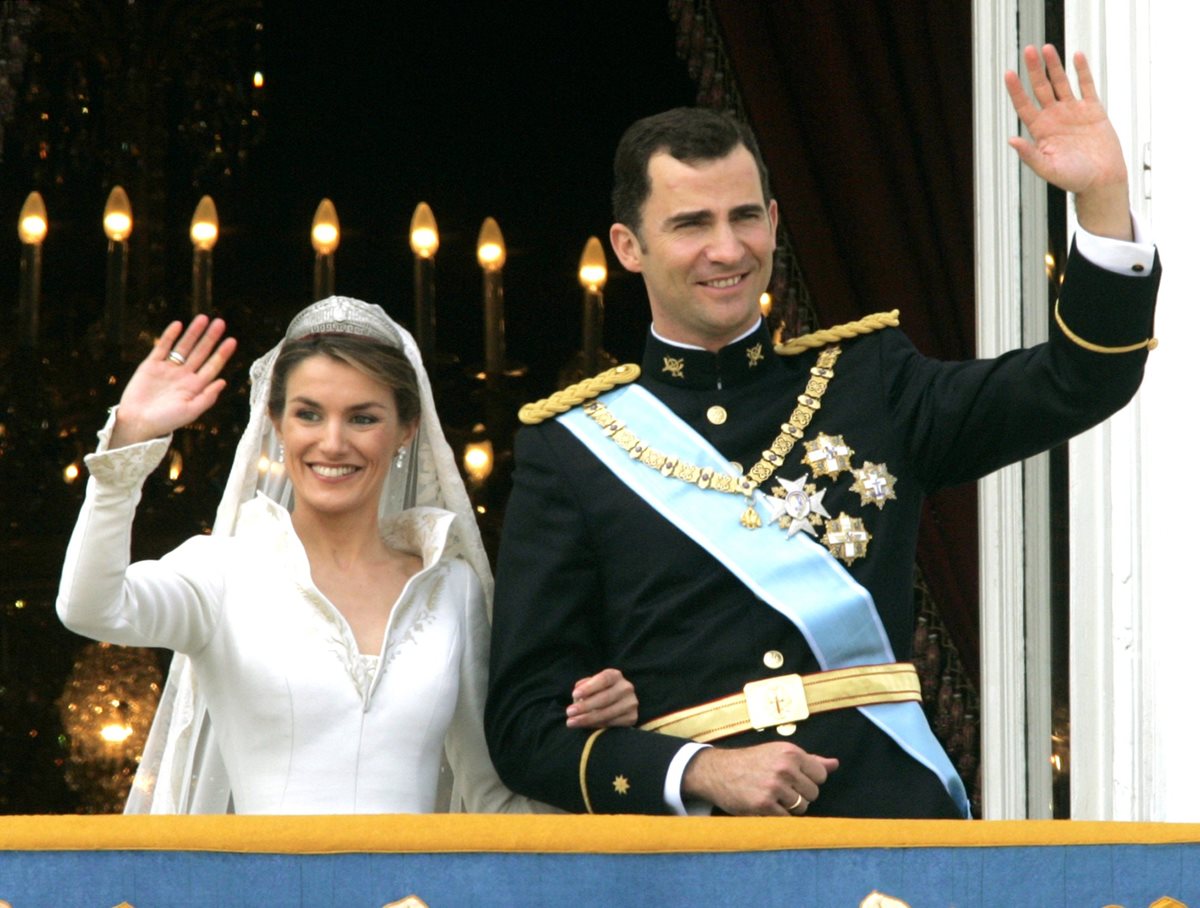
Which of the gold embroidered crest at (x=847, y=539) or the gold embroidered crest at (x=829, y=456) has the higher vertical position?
the gold embroidered crest at (x=829, y=456)

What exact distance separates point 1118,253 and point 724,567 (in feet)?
1.70

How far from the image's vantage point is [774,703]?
219cm

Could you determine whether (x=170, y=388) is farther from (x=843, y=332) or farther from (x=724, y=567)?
(x=843, y=332)

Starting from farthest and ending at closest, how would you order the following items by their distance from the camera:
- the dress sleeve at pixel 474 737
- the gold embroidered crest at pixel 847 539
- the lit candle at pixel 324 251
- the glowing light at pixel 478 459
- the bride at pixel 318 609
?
the glowing light at pixel 478 459
the lit candle at pixel 324 251
the dress sleeve at pixel 474 737
the bride at pixel 318 609
the gold embroidered crest at pixel 847 539

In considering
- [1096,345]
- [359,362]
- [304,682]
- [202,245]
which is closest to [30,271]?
[202,245]

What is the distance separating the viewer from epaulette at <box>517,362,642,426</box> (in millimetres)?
2420

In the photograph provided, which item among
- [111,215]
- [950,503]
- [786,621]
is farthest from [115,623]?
[950,503]

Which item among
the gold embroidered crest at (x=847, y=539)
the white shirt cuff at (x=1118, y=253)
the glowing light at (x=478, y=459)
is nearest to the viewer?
the white shirt cuff at (x=1118, y=253)

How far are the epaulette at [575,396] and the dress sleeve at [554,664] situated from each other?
74 millimetres

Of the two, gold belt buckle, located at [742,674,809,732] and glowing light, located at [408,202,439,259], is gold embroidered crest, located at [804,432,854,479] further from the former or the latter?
glowing light, located at [408,202,439,259]

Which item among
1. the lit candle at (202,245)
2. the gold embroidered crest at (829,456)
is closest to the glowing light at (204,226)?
the lit candle at (202,245)

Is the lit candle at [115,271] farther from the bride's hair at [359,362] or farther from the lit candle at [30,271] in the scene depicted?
the bride's hair at [359,362]

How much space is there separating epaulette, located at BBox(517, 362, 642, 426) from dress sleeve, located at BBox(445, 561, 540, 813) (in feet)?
0.89

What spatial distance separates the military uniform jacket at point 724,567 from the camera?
2.16 meters
